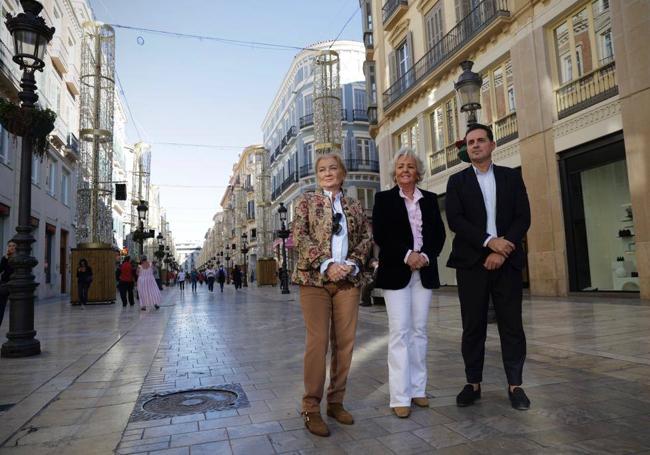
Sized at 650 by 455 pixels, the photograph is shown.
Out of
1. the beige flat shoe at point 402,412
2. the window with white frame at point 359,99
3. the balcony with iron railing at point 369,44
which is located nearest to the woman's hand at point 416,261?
the beige flat shoe at point 402,412

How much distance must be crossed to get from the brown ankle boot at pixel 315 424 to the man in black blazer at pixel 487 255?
42.5 inches

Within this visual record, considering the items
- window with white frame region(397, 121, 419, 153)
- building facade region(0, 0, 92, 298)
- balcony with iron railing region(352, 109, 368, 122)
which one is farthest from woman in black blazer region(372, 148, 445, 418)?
balcony with iron railing region(352, 109, 368, 122)

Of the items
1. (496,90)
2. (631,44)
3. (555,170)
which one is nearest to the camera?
(631,44)

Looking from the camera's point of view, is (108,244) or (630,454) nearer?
(630,454)

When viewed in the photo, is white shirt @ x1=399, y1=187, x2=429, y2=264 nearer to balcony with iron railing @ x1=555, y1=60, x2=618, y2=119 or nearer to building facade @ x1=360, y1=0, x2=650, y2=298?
building facade @ x1=360, y1=0, x2=650, y2=298

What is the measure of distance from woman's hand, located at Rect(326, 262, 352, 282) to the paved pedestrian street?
949 mm

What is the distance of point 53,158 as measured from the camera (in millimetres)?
25516

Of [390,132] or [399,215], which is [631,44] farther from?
[390,132]

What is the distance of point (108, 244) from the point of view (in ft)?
63.4

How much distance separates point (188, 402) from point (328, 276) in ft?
5.65

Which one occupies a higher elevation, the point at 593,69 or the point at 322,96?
the point at 322,96

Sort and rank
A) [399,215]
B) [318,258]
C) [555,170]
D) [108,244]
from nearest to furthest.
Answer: [318,258] → [399,215] → [555,170] → [108,244]

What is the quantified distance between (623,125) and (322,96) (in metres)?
15.4

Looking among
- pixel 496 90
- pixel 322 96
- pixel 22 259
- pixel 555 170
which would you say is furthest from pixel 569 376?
pixel 322 96
